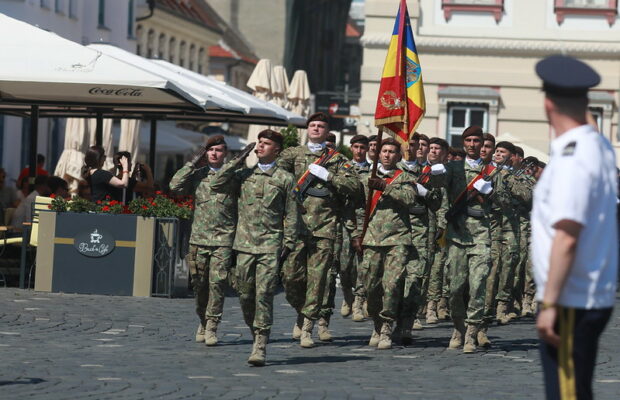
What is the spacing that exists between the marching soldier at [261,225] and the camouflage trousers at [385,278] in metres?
1.34

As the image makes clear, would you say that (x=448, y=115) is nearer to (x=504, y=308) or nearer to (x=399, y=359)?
(x=504, y=308)

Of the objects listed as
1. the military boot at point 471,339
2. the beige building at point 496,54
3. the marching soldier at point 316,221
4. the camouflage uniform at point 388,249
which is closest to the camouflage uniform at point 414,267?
the camouflage uniform at point 388,249

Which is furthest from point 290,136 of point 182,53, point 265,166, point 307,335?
point 182,53

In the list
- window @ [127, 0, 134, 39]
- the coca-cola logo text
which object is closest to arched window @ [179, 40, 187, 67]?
window @ [127, 0, 134, 39]

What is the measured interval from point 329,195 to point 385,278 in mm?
885

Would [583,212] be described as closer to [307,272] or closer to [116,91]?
[307,272]

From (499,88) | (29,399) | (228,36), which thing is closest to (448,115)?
(499,88)

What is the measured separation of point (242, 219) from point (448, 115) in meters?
22.4

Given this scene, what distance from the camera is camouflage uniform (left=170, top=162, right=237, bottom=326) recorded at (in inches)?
511

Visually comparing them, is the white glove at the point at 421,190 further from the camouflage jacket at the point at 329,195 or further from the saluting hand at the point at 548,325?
the saluting hand at the point at 548,325

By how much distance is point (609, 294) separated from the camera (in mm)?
5980

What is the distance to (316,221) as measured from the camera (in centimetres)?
1358

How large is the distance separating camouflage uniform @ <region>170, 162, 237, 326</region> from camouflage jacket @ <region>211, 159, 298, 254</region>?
539mm

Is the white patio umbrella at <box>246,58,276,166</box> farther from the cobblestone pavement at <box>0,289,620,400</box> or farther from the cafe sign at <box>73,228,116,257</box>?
the cobblestone pavement at <box>0,289,620,400</box>
